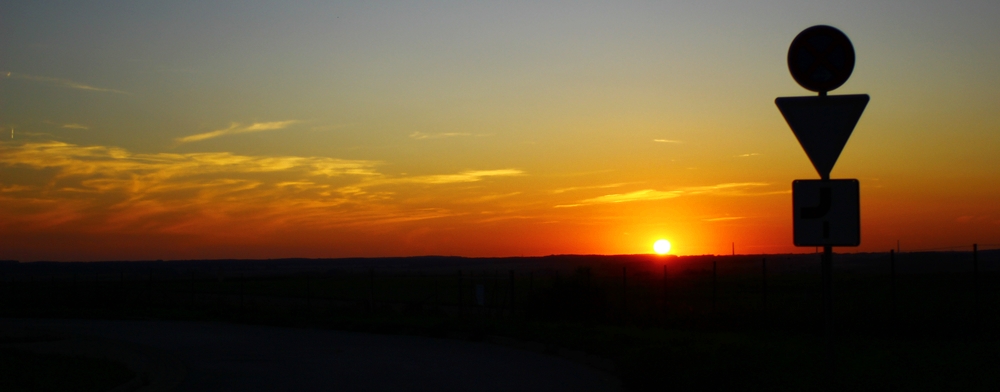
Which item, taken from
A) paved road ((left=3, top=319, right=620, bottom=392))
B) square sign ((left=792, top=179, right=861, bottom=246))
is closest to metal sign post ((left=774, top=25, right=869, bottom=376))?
square sign ((left=792, top=179, right=861, bottom=246))

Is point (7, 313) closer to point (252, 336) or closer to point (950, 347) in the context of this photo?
point (252, 336)

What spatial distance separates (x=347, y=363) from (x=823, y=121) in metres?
11.5

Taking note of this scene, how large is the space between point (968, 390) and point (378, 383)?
7.93 meters

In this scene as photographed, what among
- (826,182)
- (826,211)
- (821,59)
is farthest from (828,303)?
(821,59)

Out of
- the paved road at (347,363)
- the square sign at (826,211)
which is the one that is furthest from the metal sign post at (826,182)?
the paved road at (347,363)

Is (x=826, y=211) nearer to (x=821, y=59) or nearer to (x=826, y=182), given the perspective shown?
(x=826, y=182)

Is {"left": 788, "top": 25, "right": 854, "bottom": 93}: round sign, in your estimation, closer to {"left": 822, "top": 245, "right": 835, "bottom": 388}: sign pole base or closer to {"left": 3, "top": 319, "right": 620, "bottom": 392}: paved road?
{"left": 822, "top": 245, "right": 835, "bottom": 388}: sign pole base

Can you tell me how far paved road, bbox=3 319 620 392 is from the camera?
1283 centimetres

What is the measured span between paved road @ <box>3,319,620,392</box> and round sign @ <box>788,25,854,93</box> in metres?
6.75

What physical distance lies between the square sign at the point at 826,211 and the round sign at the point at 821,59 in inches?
30.1

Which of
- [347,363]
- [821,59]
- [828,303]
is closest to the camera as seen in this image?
[828,303]

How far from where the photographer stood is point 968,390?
9.88 m

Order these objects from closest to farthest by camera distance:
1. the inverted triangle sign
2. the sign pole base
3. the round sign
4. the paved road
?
the sign pole base
the inverted triangle sign
the round sign
the paved road

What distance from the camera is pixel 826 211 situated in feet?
21.1
